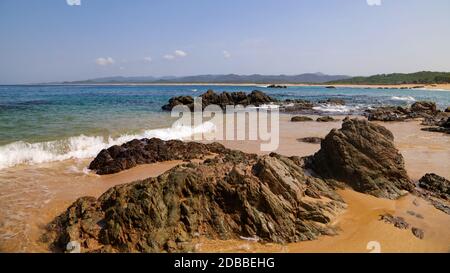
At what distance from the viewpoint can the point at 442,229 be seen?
618 centimetres

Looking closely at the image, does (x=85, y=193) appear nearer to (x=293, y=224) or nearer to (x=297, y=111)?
(x=293, y=224)

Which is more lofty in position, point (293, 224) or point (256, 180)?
point (256, 180)

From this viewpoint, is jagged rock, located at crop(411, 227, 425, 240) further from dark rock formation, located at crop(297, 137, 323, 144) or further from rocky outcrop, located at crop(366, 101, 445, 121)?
rocky outcrop, located at crop(366, 101, 445, 121)

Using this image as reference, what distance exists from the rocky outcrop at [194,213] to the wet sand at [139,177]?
0.93 ft

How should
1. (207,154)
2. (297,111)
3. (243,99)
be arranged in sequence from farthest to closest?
(243,99) → (297,111) → (207,154)

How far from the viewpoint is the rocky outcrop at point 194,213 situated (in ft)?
18.4

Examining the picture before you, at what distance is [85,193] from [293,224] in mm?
5097

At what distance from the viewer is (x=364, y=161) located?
26.9ft

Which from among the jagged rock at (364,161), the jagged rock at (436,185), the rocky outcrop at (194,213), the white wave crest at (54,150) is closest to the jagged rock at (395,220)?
the rocky outcrop at (194,213)

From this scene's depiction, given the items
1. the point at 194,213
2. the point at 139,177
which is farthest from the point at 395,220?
the point at 139,177

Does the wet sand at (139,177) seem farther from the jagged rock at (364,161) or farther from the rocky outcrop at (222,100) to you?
the rocky outcrop at (222,100)

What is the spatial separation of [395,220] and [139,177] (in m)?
6.43

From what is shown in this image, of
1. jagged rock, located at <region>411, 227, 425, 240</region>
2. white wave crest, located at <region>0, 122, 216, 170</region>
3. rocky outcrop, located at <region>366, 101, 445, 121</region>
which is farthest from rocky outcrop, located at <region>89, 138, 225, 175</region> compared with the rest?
rocky outcrop, located at <region>366, 101, 445, 121</region>
